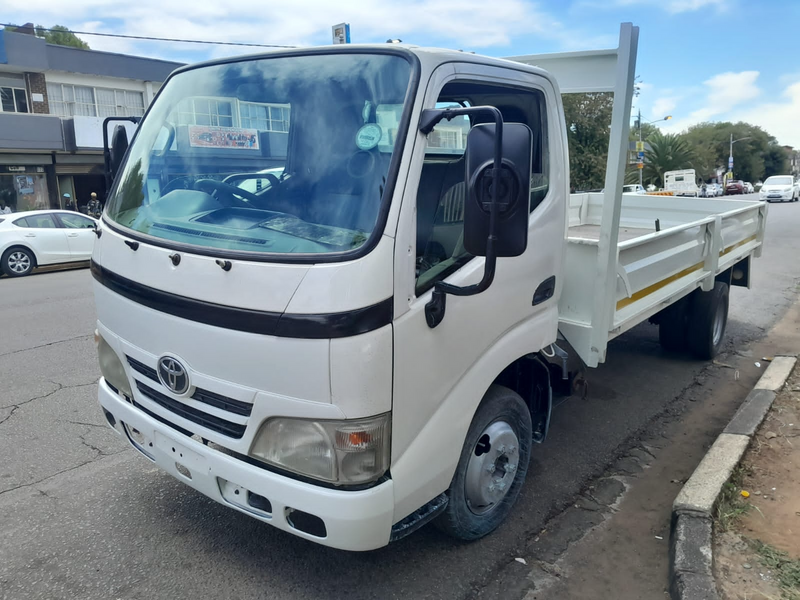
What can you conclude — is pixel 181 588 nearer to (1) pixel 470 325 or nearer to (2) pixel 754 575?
(1) pixel 470 325

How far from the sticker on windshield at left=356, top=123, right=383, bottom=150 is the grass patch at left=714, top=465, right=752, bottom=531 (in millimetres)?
2580

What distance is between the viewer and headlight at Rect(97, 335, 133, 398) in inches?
117

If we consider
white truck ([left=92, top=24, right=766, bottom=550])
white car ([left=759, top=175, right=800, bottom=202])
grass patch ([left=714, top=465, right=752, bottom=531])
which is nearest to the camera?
white truck ([left=92, top=24, right=766, bottom=550])

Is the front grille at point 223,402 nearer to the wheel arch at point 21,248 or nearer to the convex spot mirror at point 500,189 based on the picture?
the convex spot mirror at point 500,189

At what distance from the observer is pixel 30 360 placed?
613 centimetres

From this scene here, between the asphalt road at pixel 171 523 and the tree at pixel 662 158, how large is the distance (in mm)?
45257

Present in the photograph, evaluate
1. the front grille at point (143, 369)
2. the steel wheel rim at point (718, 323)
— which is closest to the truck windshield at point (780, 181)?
the steel wheel rim at point (718, 323)

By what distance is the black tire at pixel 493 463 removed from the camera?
2.90 m

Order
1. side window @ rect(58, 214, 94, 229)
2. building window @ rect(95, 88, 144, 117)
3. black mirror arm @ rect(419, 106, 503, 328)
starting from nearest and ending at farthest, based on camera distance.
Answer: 1. black mirror arm @ rect(419, 106, 503, 328)
2. side window @ rect(58, 214, 94, 229)
3. building window @ rect(95, 88, 144, 117)

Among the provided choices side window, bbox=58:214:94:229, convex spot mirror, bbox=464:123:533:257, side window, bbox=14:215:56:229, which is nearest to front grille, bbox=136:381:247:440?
convex spot mirror, bbox=464:123:533:257

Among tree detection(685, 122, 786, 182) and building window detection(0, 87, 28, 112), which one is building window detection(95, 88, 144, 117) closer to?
building window detection(0, 87, 28, 112)

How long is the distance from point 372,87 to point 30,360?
5.21 m

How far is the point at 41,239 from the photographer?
1302 cm

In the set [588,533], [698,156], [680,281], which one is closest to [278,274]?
[588,533]
